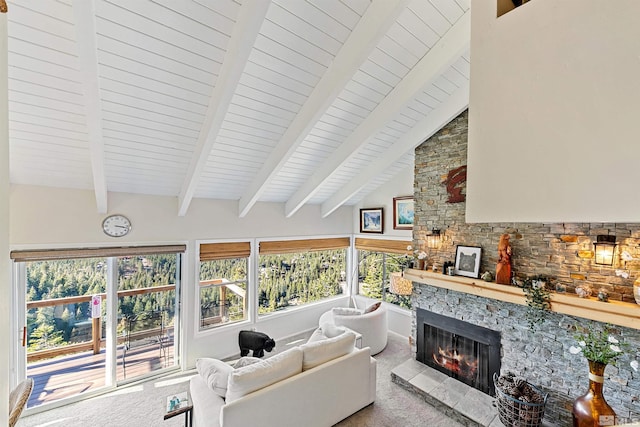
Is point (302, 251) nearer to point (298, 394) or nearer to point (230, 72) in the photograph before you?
point (298, 394)

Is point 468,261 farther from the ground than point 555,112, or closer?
closer

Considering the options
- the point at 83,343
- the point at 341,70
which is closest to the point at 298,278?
the point at 83,343

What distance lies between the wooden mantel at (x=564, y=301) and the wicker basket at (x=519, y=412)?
950 mm

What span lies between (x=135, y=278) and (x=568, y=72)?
16.8 ft

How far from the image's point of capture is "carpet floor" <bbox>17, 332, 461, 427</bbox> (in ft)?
11.1

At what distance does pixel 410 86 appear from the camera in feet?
10.8

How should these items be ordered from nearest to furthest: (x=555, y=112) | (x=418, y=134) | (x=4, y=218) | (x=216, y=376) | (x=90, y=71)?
(x=4, y=218) → (x=555, y=112) → (x=90, y=71) → (x=216, y=376) → (x=418, y=134)

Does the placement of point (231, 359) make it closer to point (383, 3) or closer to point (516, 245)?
point (516, 245)

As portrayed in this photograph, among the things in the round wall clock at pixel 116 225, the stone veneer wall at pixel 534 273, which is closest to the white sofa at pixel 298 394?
the stone veneer wall at pixel 534 273

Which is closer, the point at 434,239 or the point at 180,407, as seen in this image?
the point at 180,407

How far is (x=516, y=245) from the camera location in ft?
11.9

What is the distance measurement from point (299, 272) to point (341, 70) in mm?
4367

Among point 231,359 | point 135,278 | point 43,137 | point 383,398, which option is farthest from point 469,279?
point 43,137

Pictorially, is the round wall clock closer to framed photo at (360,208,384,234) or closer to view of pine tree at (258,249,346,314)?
view of pine tree at (258,249,346,314)
